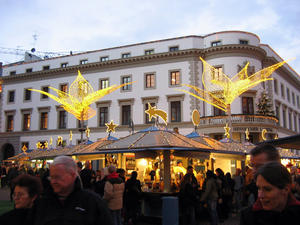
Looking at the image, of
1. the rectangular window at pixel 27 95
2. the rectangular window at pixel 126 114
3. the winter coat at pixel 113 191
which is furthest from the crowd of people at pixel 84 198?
the rectangular window at pixel 27 95

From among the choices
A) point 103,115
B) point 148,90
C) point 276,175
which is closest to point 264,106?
point 148,90

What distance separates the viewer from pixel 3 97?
46.2 m

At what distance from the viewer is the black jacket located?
2.92 m

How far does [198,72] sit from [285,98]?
48.1 ft

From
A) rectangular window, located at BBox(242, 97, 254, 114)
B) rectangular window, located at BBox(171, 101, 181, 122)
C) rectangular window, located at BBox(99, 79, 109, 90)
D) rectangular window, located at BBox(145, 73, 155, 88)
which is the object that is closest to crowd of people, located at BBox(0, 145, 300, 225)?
rectangular window, located at BBox(242, 97, 254, 114)

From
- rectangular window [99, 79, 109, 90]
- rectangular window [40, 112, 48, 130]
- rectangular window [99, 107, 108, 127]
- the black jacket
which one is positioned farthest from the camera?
rectangular window [40, 112, 48, 130]

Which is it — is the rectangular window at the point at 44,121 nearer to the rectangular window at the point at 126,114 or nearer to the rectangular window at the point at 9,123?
the rectangular window at the point at 9,123

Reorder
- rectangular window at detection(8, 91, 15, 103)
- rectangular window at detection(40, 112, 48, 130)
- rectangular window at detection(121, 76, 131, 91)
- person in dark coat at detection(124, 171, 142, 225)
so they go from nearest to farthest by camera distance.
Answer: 1. person in dark coat at detection(124, 171, 142, 225)
2. rectangular window at detection(121, 76, 131, 91)
3. rectangular window at detection(40, 112, 48, 130)
4. rectangular window at detection(8, 91, 15, 103)

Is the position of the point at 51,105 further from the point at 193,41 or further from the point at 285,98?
the point at 285,98

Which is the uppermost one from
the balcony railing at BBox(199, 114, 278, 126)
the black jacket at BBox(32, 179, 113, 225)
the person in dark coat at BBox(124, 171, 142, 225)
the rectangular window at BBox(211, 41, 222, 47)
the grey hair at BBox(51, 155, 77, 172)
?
the rectangular window at BBox(211, 41, 222, 47)

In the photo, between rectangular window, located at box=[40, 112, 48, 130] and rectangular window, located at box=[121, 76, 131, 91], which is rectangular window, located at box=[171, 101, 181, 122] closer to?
rectangular window, located at box=[121, 76, 131, 91]

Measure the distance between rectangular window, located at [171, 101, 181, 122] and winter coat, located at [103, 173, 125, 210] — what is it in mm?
26885

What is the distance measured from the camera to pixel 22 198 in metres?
3.41

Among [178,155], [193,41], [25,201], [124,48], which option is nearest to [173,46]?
[193,41]
